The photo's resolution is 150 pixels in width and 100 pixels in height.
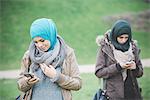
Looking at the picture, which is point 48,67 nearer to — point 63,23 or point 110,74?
point 110,74

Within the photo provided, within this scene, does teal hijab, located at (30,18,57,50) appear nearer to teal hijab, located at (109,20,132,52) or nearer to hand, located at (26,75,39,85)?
hand, located at (26,75,39,85)

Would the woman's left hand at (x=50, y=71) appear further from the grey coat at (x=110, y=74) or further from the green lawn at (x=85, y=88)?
the green lawn at (x=85, y=88)

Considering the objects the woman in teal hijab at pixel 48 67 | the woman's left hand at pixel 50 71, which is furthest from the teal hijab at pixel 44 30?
the woman's left hand at pixel 50 71

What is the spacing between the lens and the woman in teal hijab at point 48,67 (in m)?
3.02

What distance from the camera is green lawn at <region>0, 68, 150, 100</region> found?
14.4 ft

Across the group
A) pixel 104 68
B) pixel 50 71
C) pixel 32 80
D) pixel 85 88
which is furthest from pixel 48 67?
pixel 85 88

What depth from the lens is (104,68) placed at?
3557mm

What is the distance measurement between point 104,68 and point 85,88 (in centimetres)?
100

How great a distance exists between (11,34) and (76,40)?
829 mm

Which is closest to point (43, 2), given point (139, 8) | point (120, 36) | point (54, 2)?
point (54, 2)

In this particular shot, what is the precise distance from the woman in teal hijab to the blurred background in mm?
1706

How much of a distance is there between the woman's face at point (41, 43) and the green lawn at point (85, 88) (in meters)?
1.34

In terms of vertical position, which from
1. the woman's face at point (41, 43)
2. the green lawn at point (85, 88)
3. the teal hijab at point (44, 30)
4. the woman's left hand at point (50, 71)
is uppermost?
the teal hijab at point (44, 30)

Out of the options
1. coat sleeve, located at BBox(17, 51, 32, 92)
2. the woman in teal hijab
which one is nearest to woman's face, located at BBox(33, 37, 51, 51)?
the woman in teal hijab
